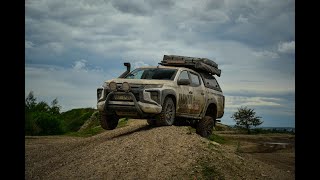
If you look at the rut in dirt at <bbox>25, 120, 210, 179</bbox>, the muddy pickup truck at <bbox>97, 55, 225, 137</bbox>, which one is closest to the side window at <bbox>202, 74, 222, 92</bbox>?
the muddy pickup truck at <bbox>97, 55, 225, 137</bbox>

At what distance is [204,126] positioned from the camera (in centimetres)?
1421

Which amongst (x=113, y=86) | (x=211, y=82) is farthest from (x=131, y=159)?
(x=211, y=82)

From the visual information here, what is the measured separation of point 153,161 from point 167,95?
9.91 ft

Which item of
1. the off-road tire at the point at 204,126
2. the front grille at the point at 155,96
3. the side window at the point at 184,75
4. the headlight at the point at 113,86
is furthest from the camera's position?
the off-road tire at the point at 204,126

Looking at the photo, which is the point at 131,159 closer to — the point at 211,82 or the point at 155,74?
the point at 155,74

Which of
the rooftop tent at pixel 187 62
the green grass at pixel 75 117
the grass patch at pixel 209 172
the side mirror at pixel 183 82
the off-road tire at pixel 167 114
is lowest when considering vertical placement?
the grass patch at pixel 209 172

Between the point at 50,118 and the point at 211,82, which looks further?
the point at 50,118

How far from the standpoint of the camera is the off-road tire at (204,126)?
558 inches

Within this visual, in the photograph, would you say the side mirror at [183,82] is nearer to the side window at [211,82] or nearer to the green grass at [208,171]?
the side window at [211,82]

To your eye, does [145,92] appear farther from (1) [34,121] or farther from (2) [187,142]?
(1) [34,121]

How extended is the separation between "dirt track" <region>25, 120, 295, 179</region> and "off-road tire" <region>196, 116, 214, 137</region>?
2598 mm

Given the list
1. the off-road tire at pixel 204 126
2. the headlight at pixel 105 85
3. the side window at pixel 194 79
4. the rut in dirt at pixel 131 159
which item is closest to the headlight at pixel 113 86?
the headlight at pixel 105 85

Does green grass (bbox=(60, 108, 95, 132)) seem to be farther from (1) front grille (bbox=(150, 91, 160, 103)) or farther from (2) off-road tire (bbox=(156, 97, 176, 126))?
(1) front grille (bbox=(150, 91, 160, 103))

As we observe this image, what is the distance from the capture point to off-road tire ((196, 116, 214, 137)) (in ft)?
46.5
